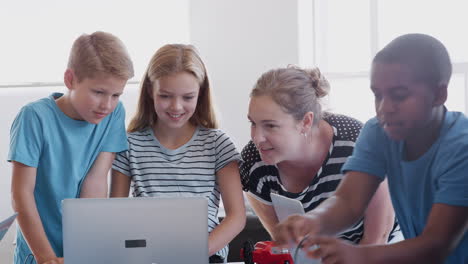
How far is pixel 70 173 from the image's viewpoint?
1.73m

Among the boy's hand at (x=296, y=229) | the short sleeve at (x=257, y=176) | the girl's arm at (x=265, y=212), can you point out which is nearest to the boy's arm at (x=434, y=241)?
the boy's hand at (x=296, y=229)

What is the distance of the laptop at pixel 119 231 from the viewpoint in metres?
1.37

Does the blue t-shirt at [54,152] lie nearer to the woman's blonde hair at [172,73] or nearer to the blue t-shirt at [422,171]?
the woman's blonde hair at [172,73]

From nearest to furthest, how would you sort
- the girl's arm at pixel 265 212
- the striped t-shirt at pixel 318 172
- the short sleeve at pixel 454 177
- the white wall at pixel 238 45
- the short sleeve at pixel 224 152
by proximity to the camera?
the short sleeve at pixel 454 177 < the striped t-shirt at pixel 318 172 < the girl's arm at pixel 265 212 < the short sleeve at pixel 224 152 < the white wall at pixel 238 45

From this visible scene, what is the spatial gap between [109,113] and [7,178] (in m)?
2.24

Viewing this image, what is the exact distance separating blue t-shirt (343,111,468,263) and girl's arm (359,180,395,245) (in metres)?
0.01

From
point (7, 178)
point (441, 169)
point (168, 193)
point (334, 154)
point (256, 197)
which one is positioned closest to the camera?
point (441, 169)

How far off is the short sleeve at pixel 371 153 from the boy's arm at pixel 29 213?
1068 millimetres

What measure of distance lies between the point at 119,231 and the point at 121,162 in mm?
523

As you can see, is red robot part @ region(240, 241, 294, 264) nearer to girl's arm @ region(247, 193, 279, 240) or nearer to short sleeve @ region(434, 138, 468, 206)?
girl's arm @ region(247, 193, 279, 240)

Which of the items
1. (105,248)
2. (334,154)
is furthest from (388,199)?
(105,248)

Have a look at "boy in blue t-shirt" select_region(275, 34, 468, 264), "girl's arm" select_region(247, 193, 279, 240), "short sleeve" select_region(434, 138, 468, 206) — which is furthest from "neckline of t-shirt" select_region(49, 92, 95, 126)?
"short sleeve" select_region(434, 138, 468, 206)

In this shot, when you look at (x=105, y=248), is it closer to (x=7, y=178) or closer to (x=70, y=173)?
(x=70, y=173)

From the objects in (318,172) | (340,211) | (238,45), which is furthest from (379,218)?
(238,45)
